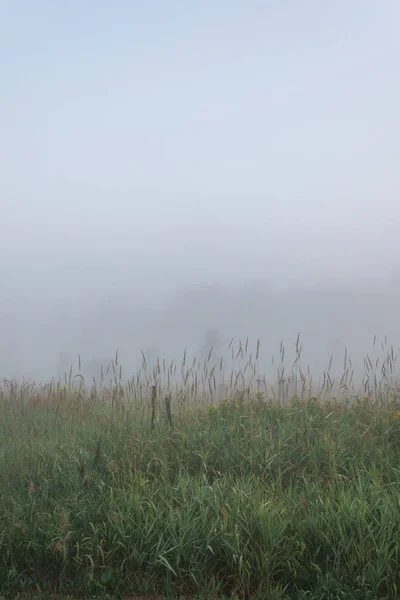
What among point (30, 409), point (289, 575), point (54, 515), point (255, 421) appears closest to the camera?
point (289, 575)

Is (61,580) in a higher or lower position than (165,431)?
lower

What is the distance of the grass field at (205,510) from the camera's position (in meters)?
4.19

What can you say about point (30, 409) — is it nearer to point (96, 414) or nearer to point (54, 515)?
point (96, 414)

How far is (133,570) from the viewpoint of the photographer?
4.33 m

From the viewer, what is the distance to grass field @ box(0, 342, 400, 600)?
4.19 metres

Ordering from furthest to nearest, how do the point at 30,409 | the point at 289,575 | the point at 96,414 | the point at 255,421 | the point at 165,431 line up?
the point at 30,409 < the point at 96,414 < the point at 255,421 < the point at 165,431 < the point at 289,575

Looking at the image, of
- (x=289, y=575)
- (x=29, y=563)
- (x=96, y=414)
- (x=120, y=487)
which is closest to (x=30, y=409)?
(x=96, y=414)

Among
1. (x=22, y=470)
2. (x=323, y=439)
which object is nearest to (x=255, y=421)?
(x=323, y=439)

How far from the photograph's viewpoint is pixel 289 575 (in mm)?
4234

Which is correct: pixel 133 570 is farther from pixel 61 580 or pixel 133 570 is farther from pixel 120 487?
pixel 120 487

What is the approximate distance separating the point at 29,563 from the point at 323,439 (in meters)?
3.44

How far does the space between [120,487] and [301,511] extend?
5.62ft

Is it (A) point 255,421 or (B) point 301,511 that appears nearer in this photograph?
(B) point 301,511

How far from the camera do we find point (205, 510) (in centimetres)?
→ 462
